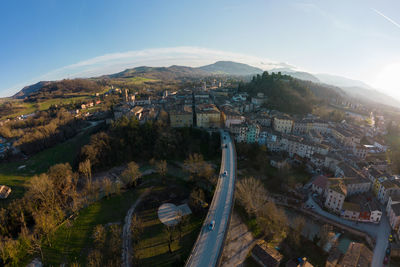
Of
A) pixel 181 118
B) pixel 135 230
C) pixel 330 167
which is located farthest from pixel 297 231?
pixel 181 118

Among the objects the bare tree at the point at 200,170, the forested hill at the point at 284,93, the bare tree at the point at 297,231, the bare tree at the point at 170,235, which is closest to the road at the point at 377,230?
the bare tree at the point at 297,231

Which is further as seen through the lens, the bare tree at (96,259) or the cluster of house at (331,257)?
the cluster of house at (331,257)

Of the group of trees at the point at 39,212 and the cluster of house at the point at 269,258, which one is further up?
the group of trees at the point at 39,212

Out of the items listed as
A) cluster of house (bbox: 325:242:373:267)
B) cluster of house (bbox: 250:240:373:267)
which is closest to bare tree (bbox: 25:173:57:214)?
cluster of house (bbox: 250:240:373:267)

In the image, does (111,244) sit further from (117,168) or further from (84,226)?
(117,168)

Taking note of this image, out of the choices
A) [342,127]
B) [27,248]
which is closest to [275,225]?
[27,248]

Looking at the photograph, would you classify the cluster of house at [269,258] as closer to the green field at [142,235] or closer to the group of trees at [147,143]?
the green field at [142,235]
